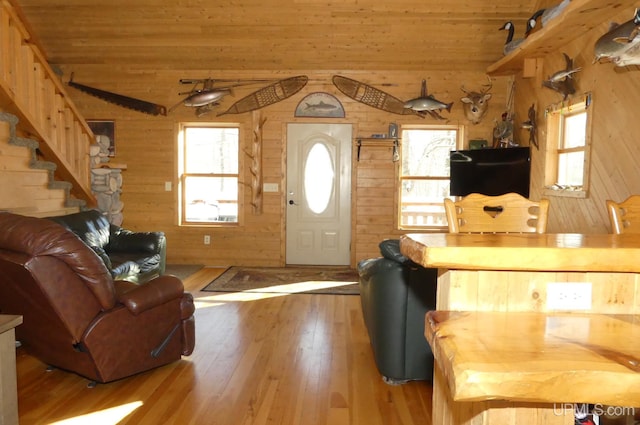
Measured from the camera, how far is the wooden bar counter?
2.68 ft

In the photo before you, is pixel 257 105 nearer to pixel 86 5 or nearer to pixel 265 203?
pixel 265 203

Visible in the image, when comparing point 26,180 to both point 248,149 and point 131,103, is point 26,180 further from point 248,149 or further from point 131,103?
point 248,149

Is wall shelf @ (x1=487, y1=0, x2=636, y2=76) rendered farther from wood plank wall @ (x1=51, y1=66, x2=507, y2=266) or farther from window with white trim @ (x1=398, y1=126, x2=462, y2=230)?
window with white trim @ (x1=398, y1=126, x2=462, y2=230)

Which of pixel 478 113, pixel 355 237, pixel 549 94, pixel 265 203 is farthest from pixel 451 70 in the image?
pixel 265 203

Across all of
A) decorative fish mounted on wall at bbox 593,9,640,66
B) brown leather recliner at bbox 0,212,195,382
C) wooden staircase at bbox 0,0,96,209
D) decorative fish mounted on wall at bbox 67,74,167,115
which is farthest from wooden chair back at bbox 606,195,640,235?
decorative fish mounted on wall at bbox 67,74,167,115

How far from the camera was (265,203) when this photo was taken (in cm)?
658

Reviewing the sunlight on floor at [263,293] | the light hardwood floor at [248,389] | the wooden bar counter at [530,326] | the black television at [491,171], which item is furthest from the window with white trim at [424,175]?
the wooden bar counter at [530,326]

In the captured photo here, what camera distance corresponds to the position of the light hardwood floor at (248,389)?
240 centimetres

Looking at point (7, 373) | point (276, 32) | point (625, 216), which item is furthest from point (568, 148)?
point (7, 373)

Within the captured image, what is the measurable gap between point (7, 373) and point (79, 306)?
0.51 metres

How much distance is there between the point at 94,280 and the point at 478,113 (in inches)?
209

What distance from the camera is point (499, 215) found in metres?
2.25

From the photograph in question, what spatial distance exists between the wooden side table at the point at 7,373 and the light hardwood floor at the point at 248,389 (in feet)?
1.22

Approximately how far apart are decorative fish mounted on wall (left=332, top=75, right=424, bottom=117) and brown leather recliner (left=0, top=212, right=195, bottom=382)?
4.32m
